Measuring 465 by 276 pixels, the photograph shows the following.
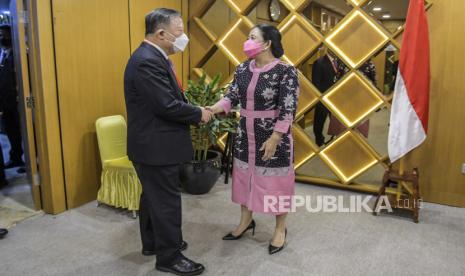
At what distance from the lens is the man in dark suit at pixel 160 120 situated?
5.90ft

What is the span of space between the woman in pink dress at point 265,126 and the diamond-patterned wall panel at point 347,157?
51.6 inches

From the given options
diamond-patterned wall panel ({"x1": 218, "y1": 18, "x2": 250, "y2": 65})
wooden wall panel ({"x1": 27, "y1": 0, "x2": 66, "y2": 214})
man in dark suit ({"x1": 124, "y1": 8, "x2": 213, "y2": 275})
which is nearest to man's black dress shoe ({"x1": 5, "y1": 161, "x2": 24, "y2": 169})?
wooden wall panel ({"x1": 27, "y1": 0, "x2": 66, "y2": 214})

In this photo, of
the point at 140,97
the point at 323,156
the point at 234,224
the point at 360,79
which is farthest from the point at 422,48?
the point at 140,97

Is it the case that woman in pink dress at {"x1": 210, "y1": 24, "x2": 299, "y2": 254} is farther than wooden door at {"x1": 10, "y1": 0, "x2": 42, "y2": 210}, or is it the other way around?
wooden door at {"x1": 10, "y1": 0, "x2": 42, "y2": 210}

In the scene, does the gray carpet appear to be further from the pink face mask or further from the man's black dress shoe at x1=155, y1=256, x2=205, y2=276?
the pink face mask

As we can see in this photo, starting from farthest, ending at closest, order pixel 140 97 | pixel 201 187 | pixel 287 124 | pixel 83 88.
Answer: pixel 201 187 → pixel 83 88 → pixel 287 124 → pixel 140 97

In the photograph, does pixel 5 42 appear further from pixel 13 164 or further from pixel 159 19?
pixel 159 19

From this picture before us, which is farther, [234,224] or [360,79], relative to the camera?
[360,79]

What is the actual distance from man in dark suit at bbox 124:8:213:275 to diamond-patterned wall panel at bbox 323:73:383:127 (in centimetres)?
180

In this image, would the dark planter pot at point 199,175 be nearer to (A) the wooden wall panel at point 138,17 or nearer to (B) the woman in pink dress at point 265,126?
(B) the woman in pink dress at point 265,126

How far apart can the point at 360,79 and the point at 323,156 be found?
76cm

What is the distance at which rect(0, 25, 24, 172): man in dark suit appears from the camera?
11.7 feet

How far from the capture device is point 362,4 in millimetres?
3166

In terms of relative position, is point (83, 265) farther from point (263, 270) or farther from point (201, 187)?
point (201, 187)
